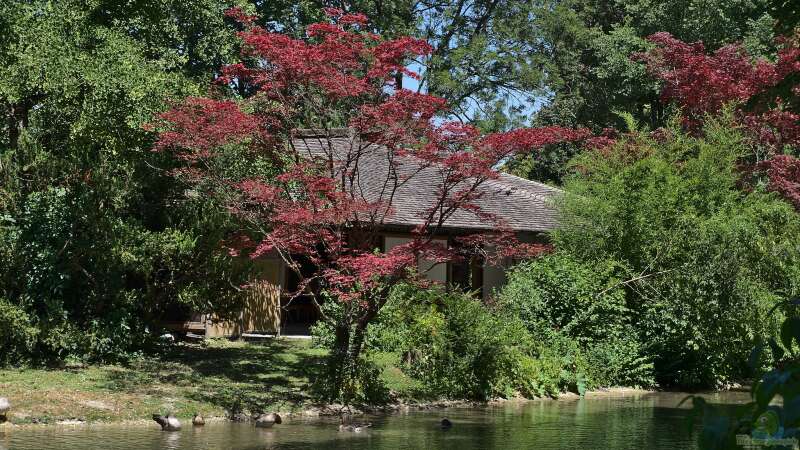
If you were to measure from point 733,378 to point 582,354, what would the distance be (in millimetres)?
3526

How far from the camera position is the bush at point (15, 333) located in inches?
562

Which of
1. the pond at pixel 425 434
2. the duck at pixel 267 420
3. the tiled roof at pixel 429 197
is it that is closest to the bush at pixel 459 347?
the pond at pixel 425 434

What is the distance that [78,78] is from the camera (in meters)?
14.8

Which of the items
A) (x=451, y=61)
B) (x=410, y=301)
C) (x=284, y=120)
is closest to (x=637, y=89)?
(x=451, y=61)

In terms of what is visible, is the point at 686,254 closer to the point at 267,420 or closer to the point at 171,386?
the point at 267,420

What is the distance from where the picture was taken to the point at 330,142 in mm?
14125

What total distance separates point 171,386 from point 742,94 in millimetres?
16915

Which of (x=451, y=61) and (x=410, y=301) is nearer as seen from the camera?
(x=410, y=301)

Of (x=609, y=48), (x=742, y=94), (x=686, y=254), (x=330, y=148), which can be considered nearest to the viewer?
(x=330, y=148)

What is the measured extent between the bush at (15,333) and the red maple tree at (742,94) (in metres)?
17.1

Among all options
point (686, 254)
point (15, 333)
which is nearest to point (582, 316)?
point (686, 254)

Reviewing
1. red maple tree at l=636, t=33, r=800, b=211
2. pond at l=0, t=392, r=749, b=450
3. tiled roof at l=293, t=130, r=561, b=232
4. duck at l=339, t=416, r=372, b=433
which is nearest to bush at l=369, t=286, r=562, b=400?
pond at l=0, t=392, r=749, b=450

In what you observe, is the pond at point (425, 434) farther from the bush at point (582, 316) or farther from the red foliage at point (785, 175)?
the red foliage at point (785, 175)

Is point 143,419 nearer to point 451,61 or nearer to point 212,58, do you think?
point 212,58
